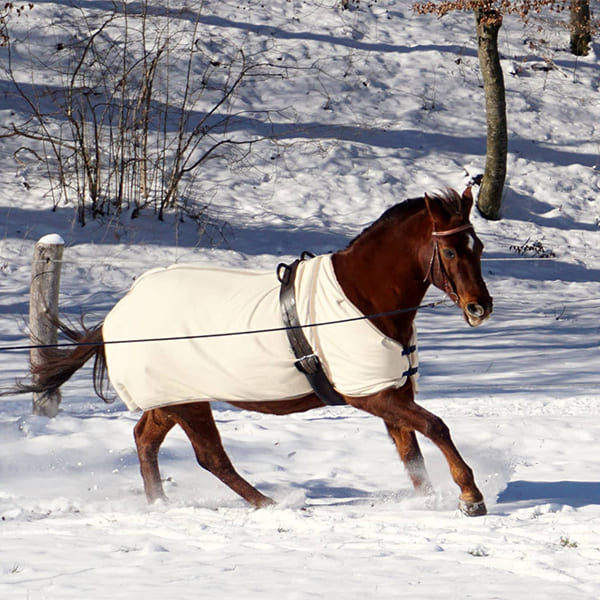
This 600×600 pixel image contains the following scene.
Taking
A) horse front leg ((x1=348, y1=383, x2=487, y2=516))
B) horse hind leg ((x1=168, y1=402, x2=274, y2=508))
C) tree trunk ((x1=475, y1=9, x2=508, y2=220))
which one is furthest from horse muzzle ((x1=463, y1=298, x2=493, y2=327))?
tree trunk ((x1=475, y1=9, x2=508, y2=220))

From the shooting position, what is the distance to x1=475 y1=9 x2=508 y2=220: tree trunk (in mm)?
12906

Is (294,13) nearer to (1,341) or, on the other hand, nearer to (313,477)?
(1,341)

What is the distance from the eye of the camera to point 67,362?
16.9 ft

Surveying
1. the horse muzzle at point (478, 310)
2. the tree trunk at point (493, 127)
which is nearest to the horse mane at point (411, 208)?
the horse muzzle at point (478, 310)

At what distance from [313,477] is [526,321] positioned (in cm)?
536

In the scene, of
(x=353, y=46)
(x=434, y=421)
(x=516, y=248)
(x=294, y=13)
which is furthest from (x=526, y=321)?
(x=294, y=13)

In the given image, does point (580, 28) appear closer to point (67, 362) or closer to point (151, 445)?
point (67, 362)

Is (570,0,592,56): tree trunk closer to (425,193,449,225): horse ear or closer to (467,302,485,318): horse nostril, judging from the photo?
(425,193,449,225): horse ear

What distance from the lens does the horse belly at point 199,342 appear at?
452 cm

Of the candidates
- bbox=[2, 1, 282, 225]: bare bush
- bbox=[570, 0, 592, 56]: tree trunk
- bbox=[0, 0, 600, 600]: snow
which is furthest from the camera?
bbox=[570, 0, 592, 56]: tree trunk

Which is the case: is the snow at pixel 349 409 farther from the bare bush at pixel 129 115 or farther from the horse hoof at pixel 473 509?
the bare bush at pixel 129 115

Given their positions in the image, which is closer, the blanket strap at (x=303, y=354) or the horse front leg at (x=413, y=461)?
the blanket strap at (x=303, y=354)

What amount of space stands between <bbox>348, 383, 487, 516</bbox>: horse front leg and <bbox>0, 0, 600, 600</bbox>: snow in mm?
122

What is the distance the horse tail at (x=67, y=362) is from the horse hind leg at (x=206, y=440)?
519 mm
